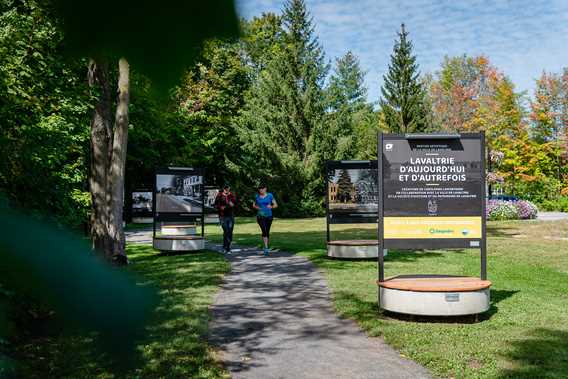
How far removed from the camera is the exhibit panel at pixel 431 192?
7.25m

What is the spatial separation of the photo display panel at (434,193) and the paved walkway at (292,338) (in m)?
1.55

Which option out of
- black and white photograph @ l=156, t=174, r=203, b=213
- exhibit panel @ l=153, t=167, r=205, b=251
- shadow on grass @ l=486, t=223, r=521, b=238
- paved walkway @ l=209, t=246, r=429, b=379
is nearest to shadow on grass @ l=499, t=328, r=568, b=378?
paved walkway @ l=209, t=246, r=429, b=379

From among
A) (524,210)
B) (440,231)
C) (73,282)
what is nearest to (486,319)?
(440,231)

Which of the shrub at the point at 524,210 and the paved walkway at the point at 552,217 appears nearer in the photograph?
the paved walkway at the point at 552,217

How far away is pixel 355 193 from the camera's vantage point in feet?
46.8

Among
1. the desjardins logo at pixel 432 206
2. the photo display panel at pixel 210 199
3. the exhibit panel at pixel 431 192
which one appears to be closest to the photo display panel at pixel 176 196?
the exhibit panel at pixel 431 192

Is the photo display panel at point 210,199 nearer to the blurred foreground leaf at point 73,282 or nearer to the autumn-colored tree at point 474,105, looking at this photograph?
the autumn-colored tree at point 474,105

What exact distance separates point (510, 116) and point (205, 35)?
1712 inches

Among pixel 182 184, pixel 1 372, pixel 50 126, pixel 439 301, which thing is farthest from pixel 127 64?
pixel 182 184

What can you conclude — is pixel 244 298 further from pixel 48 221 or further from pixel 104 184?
pixel 48 221

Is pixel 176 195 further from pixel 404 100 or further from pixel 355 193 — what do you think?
pixel 404 100

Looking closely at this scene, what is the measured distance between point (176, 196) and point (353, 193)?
5.15 m

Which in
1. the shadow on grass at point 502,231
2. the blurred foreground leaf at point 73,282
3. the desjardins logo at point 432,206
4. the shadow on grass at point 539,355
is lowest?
the shadow on grass at point 539,355

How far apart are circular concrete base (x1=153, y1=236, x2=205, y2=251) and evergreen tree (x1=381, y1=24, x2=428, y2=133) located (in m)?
32.0
